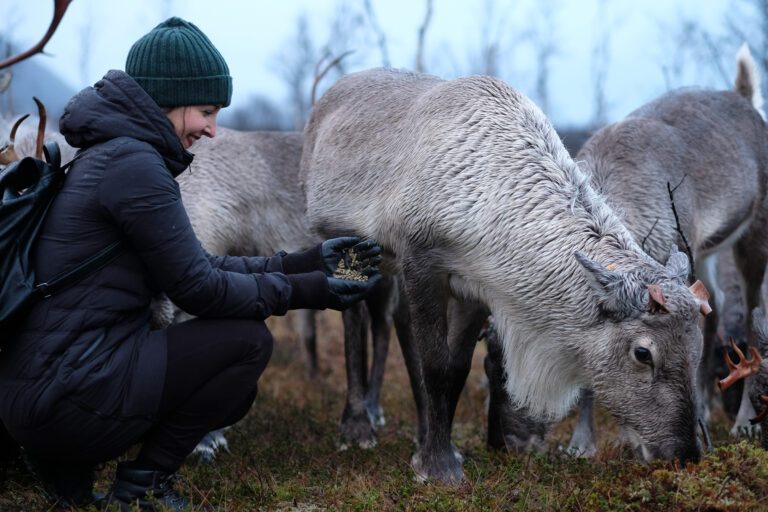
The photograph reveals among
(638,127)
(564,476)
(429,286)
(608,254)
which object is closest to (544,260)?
(608,254)

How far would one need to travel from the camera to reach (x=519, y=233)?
377 centimetres

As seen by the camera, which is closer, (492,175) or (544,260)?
(544,260)

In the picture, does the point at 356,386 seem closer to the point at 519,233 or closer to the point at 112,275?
the point at 519,233

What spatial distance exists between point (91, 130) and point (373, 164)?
189cm

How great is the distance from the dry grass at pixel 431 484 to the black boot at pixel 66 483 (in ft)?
0.47

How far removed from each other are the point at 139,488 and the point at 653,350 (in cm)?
202

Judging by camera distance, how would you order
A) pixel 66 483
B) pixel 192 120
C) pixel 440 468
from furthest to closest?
pixel 440 468, pixel 66 483, pixel 192 120

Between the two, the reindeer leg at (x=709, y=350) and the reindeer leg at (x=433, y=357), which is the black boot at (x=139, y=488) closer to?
the reindeer leg at (x=433, y=357)

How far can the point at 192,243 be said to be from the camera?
3.05 meters

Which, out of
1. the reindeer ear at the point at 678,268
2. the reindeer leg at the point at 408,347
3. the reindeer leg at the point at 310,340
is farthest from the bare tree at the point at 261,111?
the reindeer ear at the point at 678,268

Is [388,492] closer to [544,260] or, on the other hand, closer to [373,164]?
[544,260]

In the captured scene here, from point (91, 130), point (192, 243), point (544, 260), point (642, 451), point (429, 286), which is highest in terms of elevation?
point (91, 130)

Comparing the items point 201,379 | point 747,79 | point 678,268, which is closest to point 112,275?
point 201,379

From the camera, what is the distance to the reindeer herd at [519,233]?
3514mm
